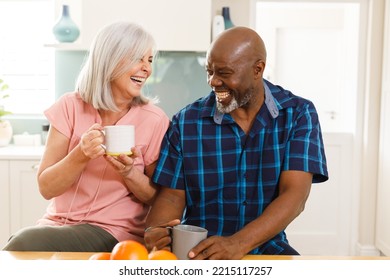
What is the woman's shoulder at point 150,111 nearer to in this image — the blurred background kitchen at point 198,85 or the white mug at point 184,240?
the white mug at point 184,240

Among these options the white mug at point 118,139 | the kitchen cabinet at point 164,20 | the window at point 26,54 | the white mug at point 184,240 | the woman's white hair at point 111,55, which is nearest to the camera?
the white mug at point 184,240

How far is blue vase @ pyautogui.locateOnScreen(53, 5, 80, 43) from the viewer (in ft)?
11.3

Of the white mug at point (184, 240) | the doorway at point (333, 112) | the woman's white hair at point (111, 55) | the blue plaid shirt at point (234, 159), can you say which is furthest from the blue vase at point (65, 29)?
the white mug at point (184, 240)

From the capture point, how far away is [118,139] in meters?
1.61

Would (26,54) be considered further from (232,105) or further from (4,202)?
(232,105)

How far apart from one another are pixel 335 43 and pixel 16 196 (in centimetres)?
368

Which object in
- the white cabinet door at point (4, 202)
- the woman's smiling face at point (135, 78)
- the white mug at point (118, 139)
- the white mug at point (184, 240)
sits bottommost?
the white cabinet door at point (4, 202)

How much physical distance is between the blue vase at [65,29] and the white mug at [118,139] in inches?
77.8

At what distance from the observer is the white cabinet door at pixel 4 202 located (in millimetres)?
3316

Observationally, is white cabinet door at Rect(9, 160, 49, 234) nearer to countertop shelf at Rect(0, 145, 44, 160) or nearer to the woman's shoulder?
countertop shelf at Rect(0, 145, 44, 160)

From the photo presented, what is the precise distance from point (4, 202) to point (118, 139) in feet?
6.54

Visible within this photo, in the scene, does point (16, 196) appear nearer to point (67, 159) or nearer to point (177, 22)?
point (177, 22)
